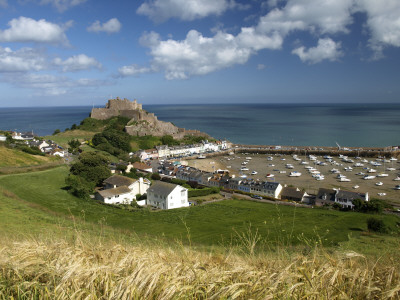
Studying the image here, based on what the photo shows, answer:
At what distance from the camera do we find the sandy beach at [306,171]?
127 feet

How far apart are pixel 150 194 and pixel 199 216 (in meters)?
6.81

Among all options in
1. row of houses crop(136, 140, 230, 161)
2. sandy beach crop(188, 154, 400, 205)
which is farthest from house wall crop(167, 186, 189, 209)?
row of houses crop(136, 140, 230, 161)

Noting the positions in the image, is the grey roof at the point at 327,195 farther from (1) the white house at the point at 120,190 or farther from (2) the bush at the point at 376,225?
(1) the white house at the point at 120,190

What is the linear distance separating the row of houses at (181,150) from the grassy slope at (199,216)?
2946 cm

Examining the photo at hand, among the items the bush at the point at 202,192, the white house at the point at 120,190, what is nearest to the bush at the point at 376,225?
the bush at the point at 202,192

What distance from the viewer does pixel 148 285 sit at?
2732mm

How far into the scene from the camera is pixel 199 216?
A: 77.9ft

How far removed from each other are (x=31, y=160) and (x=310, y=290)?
41.1m

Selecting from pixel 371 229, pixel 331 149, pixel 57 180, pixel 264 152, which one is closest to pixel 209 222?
pixel 371 229

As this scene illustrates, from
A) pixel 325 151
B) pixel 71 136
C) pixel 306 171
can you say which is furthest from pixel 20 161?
pixel 325 151

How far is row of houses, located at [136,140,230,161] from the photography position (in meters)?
59.1

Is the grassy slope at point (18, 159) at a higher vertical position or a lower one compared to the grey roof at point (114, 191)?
higher

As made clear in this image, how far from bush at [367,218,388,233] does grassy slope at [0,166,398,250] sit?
1.58ft

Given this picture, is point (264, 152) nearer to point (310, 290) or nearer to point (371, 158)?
point (371, 158)
